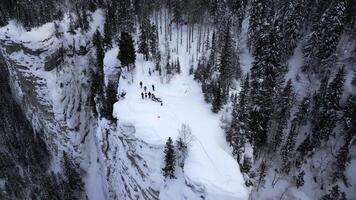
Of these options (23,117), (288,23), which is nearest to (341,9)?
(288,23)

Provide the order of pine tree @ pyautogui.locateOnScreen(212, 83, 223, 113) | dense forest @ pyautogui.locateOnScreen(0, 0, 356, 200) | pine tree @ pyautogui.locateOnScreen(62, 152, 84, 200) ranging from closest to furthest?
pine tree @ pyautogui.locateOnScreen(212, 83, 223, 113)
dense forest @ pyautogui.locateOnScreen(0, 0, 356, 200)
pine tree @ pyautogui.locateOnScreen(62, 152, 84, 200)

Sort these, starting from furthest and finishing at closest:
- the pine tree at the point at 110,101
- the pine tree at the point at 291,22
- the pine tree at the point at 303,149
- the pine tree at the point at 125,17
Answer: the pine tree at the point at 125,17 → the pine tree at the point at 291,22 → the pine tree at the point at 110,101 → the pine tree at the point at 303,149

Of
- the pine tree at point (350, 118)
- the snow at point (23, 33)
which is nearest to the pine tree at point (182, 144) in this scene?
the pine tree at point (350, 118)

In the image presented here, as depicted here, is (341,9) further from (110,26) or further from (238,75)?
(110,26)

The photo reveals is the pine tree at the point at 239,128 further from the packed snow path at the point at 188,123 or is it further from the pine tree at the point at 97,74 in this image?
the pine tree at the point at 97,74

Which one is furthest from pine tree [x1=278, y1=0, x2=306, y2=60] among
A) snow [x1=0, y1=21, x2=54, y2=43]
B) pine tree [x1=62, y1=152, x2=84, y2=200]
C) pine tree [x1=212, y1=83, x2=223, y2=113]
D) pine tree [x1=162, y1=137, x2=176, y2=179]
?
pine tree [x1=62, y1=152, x2=84, y2=200]

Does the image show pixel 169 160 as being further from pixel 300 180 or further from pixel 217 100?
pixel 300 180

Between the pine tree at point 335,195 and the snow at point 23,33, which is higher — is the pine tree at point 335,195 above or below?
below

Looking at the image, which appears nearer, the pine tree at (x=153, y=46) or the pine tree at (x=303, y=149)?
the pine tree at (x=303, y=149)

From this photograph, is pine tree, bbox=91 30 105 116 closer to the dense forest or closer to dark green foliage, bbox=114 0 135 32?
the dense forest
